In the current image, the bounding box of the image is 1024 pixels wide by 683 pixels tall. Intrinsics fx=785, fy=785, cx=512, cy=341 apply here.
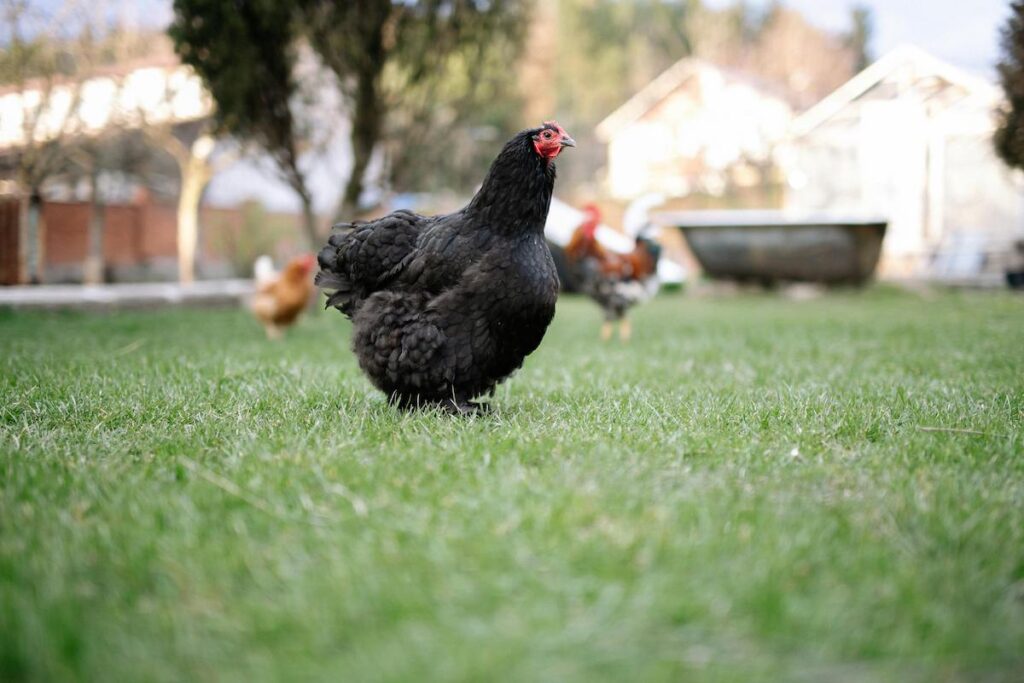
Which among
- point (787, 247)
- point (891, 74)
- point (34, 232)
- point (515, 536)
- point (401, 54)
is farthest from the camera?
point (891, 74)

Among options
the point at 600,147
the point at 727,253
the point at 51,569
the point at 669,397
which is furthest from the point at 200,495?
the point at 600,147

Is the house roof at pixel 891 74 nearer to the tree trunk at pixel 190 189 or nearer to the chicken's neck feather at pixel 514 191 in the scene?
the tree trunk at pixel 190 189

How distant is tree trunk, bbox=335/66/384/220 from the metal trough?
639cm

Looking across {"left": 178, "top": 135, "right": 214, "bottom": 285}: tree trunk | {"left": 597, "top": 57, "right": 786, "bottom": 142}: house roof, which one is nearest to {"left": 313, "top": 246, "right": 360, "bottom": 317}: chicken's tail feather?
{"left": 178, "top": 135, "right": 214, "bottom": 285}: tree trunk

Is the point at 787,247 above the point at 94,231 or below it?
above

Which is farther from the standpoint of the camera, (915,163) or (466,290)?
(915,163)

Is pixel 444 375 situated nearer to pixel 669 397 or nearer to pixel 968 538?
pixel 669 397

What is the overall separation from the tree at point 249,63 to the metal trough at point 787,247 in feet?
24.1

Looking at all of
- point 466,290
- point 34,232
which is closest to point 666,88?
point 34,232

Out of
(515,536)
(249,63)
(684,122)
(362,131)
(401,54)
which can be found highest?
(684,122)

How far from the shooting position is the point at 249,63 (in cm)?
883

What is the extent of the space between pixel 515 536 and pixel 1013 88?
809 centimetres

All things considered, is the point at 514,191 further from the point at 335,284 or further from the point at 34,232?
the point at 34,232

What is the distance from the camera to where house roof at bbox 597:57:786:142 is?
30.5 m
